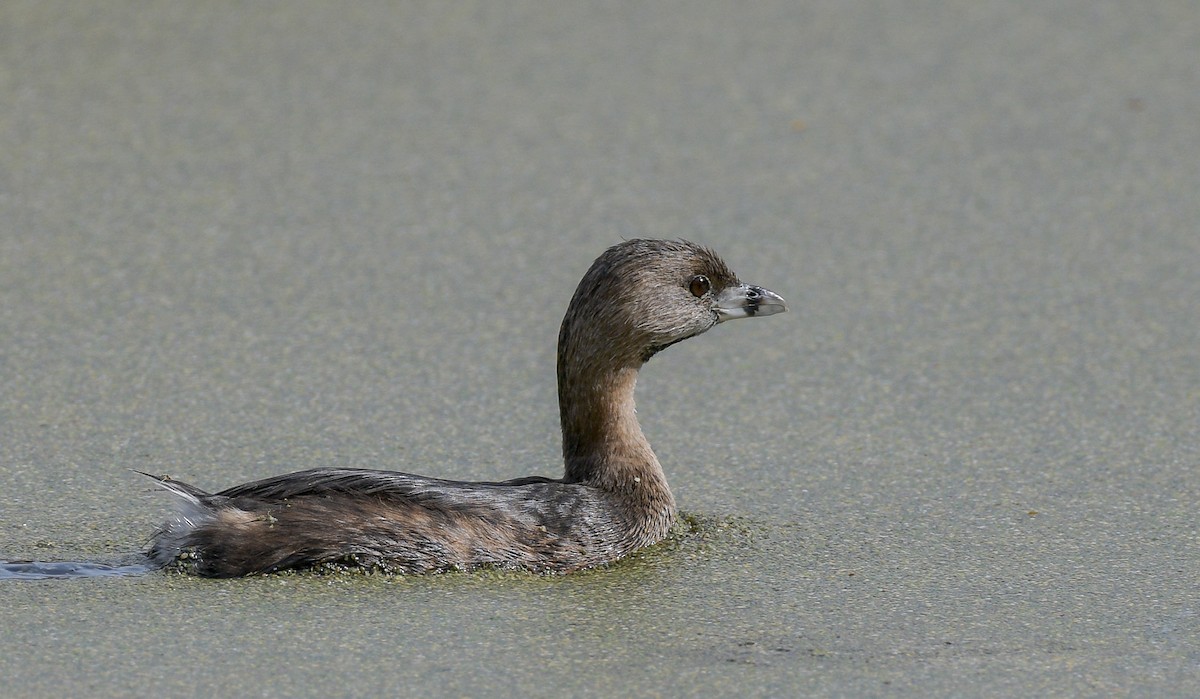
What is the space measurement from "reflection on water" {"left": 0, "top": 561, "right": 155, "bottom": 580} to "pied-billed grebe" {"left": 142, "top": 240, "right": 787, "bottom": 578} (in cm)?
7

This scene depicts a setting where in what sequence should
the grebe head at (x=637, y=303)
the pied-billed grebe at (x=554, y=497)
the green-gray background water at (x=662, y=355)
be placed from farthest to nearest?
the grebe head at (x=637, y=303)
the pied-billed grebe at (x=554, y=497)
the green-gray background water at (x=662, y=355)

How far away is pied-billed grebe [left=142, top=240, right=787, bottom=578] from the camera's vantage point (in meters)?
3.96

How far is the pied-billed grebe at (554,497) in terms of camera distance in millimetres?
3957

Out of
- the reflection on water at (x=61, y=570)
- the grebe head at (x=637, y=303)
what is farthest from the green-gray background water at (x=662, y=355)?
the grebe head at (x=637, y=303)

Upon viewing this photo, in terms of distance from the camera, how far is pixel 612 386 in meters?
4.38

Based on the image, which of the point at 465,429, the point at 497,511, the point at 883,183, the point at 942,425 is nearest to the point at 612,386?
the point at 497,511

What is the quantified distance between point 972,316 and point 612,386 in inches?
75.9

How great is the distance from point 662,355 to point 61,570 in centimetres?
222

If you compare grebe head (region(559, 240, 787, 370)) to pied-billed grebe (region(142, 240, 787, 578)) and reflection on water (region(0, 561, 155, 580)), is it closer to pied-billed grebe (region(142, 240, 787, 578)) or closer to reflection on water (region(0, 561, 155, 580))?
pied-billed grebe (region(142, 240, 787, 578))

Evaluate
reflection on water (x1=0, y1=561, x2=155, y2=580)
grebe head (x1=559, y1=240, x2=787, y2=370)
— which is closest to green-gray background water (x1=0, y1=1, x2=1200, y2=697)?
reflection on water (x1=0, y1=561, x2=155, y2=580)

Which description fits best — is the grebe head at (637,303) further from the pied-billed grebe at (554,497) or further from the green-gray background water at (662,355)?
the green-gray background water at (662,355)

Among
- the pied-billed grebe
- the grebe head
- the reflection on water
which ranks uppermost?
the grebe head

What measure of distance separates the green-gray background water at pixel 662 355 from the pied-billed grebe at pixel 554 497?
0.08 m

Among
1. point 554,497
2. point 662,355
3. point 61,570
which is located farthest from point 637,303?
point 662,355
